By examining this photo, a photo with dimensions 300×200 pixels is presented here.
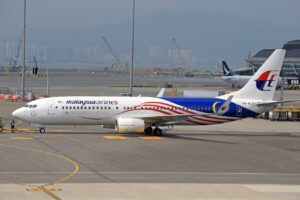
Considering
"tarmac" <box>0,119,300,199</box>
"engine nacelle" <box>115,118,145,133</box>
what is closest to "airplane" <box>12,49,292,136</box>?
"engine nacelle" <box>115,118,145,133</box>

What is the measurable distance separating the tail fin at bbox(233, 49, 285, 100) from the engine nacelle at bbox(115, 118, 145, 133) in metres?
9.97

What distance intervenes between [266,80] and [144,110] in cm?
1212

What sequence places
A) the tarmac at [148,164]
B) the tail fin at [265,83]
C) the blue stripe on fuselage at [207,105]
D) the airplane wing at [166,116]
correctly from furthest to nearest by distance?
the tail fin at [265,83], the blue stripe on fuselage at [207,105], the airplane wing at [166,116], the tarmac at [148,164]

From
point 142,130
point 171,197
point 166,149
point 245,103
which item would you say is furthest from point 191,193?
point 245,103

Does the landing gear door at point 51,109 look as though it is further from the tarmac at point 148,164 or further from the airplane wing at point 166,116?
the airplane wing at point 166,116

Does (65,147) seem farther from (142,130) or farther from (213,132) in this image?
(213,132)

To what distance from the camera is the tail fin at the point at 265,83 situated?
63.4 m

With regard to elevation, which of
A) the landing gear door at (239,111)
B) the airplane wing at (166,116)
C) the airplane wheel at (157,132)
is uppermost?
the landing gear door at (239,111)

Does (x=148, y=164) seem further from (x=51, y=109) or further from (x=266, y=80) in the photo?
(x=266, y=80)

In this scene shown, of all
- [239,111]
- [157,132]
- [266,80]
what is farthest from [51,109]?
[266,80]

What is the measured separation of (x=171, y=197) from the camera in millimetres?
32062

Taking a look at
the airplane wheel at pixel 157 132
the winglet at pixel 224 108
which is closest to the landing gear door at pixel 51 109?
the airplane wheel at pixel 157 132

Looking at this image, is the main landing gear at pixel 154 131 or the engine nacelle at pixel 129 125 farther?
the main landing gear at pixel 154 131

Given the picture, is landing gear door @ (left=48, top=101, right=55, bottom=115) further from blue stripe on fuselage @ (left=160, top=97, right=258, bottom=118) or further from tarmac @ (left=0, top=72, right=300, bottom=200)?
blue stripe on fuselage @ (left=160, top=97, right=258, bottom=118)
